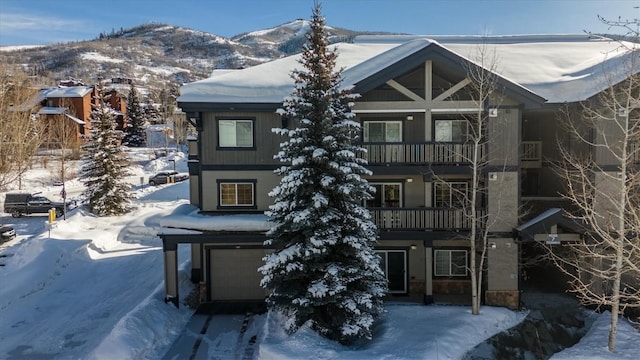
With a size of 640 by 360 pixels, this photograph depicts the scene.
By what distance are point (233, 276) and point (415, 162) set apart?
8826 millimetres

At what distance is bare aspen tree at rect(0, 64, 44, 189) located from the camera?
1988cm

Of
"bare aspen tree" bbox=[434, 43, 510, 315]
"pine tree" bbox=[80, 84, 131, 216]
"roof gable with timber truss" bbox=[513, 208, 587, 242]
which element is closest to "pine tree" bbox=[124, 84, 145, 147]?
"pine tree" bbox=[80, 84, 131, 216]

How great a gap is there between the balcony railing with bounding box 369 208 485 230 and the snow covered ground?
3014mm

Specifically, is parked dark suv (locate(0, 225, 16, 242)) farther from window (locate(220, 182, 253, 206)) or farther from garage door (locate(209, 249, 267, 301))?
window (locate(220, 182, 253, 206))

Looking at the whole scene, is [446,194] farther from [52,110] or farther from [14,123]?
[52,110]

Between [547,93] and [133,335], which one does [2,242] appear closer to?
[133,335]

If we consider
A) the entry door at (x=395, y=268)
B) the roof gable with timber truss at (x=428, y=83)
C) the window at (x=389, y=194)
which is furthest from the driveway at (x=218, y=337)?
the roof gable with timber truss at (x=428, y=83)

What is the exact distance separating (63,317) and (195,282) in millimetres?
4915

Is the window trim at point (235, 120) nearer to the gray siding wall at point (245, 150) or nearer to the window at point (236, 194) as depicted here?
the gray siding wall at point (245, 150)

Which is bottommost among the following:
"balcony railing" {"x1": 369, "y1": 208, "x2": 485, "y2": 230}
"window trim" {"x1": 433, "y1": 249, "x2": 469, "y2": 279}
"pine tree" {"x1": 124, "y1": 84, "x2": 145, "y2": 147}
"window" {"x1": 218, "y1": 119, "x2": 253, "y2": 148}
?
"window trim" {"x1": 433, "y1": 249, "x2": 469, "y2": 279}

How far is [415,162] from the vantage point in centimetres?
1633

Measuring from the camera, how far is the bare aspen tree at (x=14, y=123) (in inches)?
782

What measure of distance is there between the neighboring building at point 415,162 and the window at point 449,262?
4cm

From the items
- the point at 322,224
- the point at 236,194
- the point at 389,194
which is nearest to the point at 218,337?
the point at 322,224
